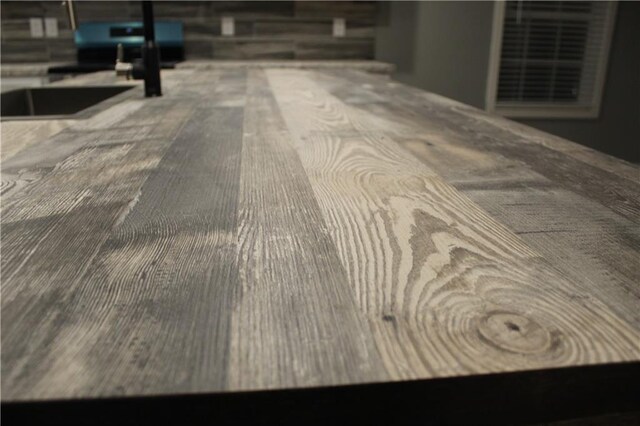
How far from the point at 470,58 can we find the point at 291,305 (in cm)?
359

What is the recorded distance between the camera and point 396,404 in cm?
32

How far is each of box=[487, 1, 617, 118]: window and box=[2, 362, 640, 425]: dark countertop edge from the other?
3.59 meters

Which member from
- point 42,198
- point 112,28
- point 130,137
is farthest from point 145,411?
point 112,28

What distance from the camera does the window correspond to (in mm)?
3619

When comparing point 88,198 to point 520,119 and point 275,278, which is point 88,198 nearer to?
point 275,278

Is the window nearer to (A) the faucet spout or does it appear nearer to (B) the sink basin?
(B) the sink basin

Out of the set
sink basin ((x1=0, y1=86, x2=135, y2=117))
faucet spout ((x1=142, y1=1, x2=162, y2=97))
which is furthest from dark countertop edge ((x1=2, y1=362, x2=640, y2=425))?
sink basin ((x1=0, y1=86, x2=135, y2=117))

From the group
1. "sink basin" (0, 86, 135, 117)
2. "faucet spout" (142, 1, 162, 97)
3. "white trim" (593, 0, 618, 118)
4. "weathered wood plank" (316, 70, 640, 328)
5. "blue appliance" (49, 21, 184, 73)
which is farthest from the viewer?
"white trim" (593, 0, 618, 118)

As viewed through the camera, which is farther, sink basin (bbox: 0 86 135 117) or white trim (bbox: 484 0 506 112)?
white trim (bbox: 484 0 506 112)

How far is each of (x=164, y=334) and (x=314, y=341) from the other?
0.32ft

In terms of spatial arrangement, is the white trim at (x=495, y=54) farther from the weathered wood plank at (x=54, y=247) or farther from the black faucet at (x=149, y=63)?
the weathered wood plank at (x=54, y=247)

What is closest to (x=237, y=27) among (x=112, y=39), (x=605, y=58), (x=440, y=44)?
(x=112, y=39)

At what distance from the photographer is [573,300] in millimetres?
396

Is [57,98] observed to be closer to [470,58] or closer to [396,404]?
[396,404]
